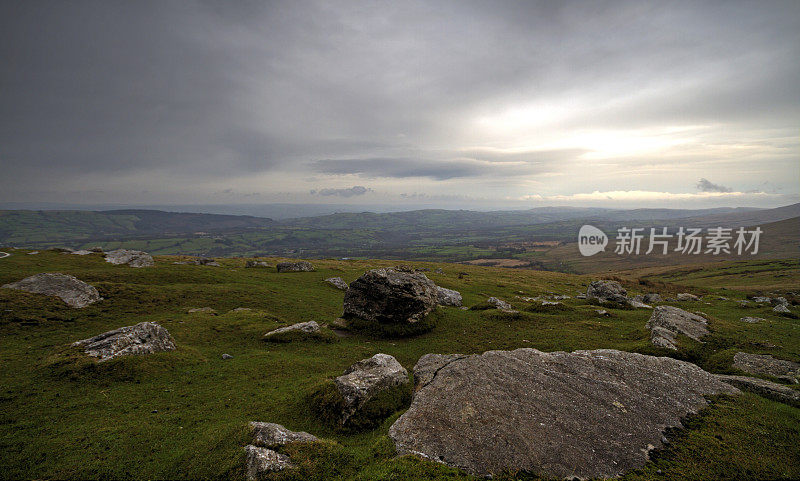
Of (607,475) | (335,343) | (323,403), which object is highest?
(607,475)

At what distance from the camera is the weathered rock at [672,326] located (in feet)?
68.3

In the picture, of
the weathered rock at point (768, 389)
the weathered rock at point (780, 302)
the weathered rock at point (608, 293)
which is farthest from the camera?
the weathered rock at point (608, 293)

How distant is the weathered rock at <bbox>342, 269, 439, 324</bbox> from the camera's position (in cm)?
2995

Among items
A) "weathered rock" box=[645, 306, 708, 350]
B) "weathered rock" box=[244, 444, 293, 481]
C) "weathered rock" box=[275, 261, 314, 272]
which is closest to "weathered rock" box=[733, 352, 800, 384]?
"weathered rock" box=[645, 306, 708, 350]

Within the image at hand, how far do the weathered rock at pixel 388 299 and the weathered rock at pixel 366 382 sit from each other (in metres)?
12.7

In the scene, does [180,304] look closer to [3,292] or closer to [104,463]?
[3,292]

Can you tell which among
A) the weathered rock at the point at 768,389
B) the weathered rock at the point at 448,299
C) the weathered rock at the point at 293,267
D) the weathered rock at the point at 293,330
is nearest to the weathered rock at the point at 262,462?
the weathered rock at the point at 293,330

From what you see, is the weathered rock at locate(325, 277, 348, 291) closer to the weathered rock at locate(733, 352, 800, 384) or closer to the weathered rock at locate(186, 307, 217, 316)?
the weathered rock at locate(186, 307, 217, 316)

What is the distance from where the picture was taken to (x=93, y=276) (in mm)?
36375

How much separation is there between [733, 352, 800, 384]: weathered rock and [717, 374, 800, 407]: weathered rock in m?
1.15

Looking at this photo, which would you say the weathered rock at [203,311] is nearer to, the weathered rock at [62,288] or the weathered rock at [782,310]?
the weathered rock at [62,288]

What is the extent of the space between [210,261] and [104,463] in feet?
199

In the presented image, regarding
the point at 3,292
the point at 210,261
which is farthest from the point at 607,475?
the point at 210,261

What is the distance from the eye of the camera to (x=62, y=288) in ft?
93.4
